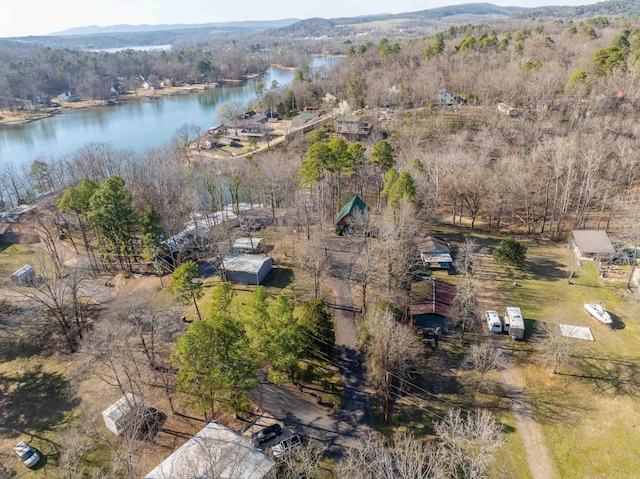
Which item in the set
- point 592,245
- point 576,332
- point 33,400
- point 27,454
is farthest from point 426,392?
point 33,400

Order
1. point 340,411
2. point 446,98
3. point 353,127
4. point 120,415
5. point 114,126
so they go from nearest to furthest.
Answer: point 120,415 → point 340,411 → point 353,127 → point 446,98 → point 114,126

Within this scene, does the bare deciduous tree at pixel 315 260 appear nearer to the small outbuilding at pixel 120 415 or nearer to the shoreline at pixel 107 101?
the small outbuilding at pixel 120 415

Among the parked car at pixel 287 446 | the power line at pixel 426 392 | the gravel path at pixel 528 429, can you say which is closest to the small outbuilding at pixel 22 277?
the parked car at pixel 287 446

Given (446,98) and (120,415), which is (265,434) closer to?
(120,415)

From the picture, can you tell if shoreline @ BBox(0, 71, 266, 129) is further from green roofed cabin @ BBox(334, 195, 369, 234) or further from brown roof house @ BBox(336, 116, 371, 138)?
green roofed cabin @ BBox(334, 195, 369, 234)

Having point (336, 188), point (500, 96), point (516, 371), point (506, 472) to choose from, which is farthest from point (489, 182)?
point (500, 96)

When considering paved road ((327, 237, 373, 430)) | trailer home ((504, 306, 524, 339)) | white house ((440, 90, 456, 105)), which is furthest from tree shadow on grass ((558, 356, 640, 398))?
white house ((440, 90, 456, 105))

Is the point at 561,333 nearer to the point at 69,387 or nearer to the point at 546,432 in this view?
the point at 546,432
